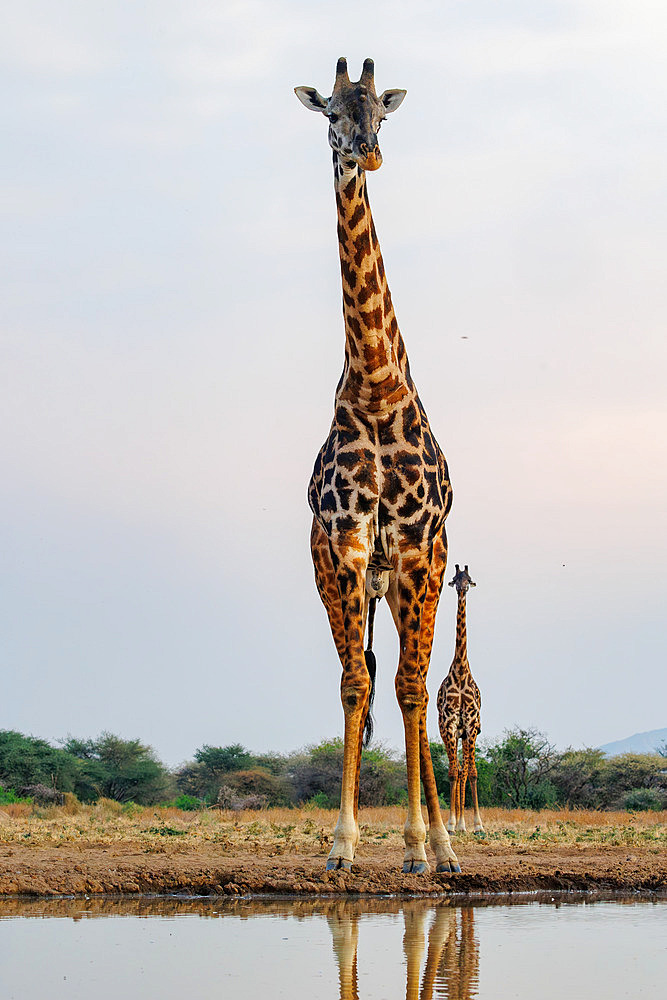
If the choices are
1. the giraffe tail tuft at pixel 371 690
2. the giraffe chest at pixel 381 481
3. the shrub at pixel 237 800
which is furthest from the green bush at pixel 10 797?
the giraffe chest at pixel 381 481

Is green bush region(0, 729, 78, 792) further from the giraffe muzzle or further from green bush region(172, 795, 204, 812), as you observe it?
the giraffe muzzle

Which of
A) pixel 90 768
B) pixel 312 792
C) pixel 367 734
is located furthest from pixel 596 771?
pixel 367 734

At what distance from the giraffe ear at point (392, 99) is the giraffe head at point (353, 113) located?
0.47 ft

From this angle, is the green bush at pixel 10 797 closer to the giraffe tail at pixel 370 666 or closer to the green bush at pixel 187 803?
the green bush at pixel 187 803

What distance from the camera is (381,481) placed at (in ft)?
27.3

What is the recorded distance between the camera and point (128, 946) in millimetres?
5168

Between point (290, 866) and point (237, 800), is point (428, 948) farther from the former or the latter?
point (237, 800)

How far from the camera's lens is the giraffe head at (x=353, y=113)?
783 centimetres

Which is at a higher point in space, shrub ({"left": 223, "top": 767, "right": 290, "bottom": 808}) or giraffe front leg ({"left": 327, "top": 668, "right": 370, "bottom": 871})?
shrub ({"left": 223, "top": 767, "right": 290, "bottom": 808})

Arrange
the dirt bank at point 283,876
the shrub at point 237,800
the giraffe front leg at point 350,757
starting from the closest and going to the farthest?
the dirt bank at point 283,876 → the giraffe front leg at point 350,757 → the shrub at point 237,800

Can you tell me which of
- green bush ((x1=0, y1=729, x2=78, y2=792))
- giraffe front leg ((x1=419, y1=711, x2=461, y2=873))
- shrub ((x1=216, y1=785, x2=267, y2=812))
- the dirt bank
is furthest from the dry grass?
green bush ((x1=0, y1=729, x2=78, y2=792))

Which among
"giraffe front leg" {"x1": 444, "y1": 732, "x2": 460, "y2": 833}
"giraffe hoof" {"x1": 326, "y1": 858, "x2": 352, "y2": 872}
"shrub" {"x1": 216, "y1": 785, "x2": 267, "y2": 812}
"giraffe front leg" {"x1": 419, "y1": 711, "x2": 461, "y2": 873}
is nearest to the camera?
"giraffe hoof" {"x1": 326, "y1": 858, "x2": 352, "y2": 872}

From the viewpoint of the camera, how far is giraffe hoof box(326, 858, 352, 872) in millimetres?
7738

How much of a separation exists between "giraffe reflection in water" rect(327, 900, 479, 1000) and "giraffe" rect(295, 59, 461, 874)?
1.59 metres
